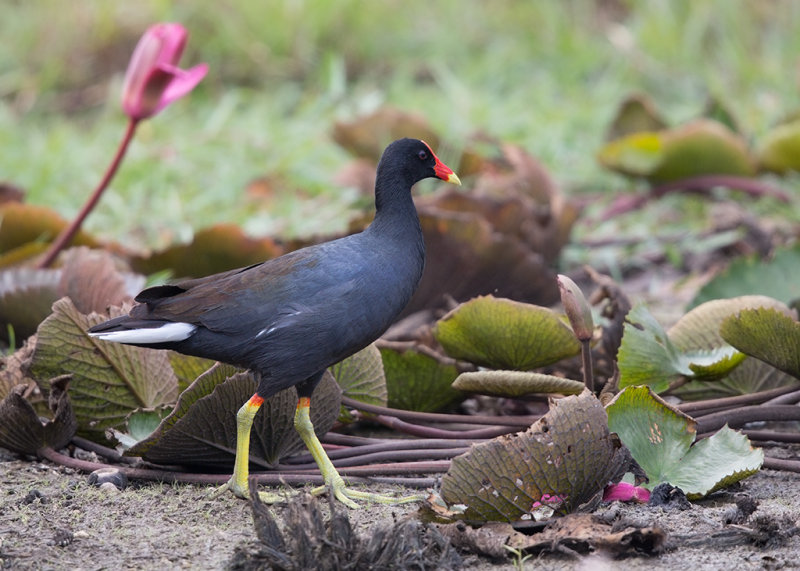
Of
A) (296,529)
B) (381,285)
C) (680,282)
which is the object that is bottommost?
(680,282)

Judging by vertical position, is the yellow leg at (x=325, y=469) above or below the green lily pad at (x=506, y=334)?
below

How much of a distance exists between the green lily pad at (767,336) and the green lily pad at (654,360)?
8 cm

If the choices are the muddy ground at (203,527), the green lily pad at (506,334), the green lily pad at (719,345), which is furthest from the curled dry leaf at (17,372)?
the green lily pad at (719,345)

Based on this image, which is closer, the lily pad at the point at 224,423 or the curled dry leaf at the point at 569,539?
the curled dry leaf at the point at 569,539

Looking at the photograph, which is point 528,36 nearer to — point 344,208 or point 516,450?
point 344,208

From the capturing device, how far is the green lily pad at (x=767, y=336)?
2.19 meters

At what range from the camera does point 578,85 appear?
20.6ft

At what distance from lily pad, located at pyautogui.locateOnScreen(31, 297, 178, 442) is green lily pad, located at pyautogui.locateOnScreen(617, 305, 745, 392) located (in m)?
1.01

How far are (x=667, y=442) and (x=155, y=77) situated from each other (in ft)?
5.57

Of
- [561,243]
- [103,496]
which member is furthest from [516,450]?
[561,243]

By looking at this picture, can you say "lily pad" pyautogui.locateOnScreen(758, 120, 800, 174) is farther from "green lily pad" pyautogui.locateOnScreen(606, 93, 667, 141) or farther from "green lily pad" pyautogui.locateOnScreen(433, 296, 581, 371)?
"green lily pad" pyautogui.locateOnScreen(433, 296, 581, 371)

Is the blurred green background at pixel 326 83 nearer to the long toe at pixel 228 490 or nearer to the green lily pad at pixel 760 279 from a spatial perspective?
the green lily pad at pixel 760 279

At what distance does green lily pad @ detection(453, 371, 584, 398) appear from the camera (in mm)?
2281

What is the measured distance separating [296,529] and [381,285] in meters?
0.66
